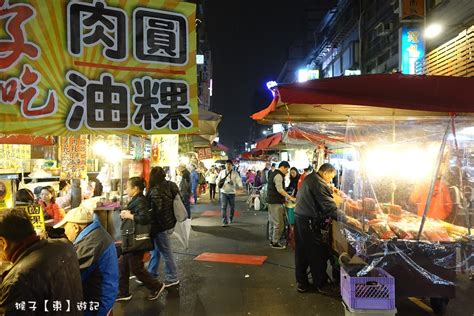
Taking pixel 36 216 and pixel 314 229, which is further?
pixel 314 229

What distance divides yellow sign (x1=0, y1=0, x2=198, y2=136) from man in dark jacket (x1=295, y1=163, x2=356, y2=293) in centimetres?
369

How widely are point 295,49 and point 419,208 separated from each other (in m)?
56.9

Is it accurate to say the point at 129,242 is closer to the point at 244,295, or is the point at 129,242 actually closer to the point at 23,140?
the point at 244,295

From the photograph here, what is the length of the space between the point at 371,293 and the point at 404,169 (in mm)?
2120

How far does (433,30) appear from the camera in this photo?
11812 millimetres

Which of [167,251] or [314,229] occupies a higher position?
[314,229]

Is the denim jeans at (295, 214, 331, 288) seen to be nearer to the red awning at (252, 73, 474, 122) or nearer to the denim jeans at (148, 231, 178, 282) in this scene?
the denim jeans at (148, 231, 178, 282)

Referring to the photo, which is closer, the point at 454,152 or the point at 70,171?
the point at 454,152

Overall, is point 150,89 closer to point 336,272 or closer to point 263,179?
point 336,272

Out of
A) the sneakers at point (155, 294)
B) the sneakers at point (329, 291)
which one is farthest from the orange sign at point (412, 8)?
the sneakers at point (155, 294)

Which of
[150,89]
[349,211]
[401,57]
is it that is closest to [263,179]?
[401,57]

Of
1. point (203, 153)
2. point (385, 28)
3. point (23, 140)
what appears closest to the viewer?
point (23, 140)

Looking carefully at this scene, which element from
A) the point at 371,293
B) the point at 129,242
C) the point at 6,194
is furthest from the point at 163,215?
the point at 371,293

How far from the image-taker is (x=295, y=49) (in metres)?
59.4
